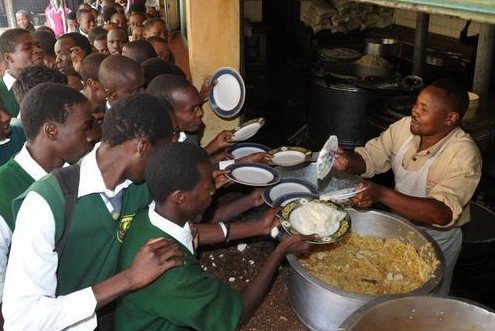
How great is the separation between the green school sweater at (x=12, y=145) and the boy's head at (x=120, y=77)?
77cm

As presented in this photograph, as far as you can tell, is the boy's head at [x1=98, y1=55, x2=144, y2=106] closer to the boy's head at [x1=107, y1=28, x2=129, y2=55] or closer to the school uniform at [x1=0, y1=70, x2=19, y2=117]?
the school uniform at [x1=0, y1=70, x2=19, y2=117]

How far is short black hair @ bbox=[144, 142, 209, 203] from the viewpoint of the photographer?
189cm

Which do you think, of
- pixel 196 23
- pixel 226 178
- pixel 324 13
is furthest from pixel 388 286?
pixel 324 13

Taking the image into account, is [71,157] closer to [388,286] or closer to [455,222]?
[388,286]

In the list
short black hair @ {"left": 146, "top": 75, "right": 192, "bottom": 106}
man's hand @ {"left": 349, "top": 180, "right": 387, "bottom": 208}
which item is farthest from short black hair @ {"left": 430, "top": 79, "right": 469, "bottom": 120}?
short black hair @ {"left": 146, "top": 75, "right": 192, "bottom": 106}

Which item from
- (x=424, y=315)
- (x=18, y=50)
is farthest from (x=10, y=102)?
(x=424, y=315)

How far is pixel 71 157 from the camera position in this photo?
2.36 m

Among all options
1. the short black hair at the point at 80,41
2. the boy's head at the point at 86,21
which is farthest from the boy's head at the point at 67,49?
the boy's head at the point at 86,21

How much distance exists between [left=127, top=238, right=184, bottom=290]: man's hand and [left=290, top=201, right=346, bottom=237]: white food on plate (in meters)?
0.80

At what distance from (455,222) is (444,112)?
664mm

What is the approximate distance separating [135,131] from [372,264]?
1515 mm

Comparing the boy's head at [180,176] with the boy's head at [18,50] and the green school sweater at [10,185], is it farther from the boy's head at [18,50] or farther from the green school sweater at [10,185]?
the boy's head at [18,50]

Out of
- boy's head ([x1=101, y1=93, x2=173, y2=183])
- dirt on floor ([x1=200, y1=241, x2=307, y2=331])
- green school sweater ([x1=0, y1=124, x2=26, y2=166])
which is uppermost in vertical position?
boy's head ([x1=101, y1=93, x2=173, y2=183])

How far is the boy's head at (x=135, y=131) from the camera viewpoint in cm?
211
